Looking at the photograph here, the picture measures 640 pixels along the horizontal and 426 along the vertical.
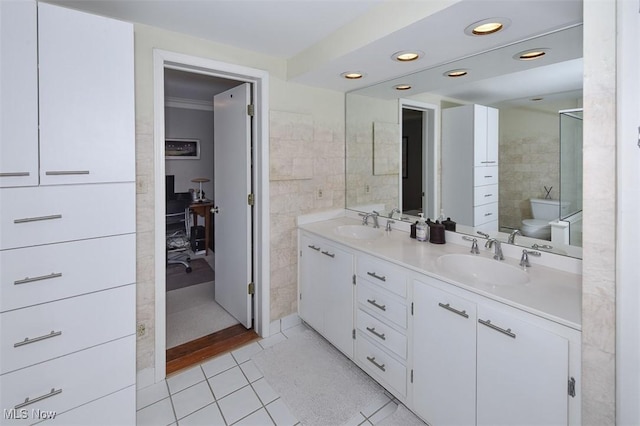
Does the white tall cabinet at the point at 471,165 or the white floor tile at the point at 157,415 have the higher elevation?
the white tall cabinet at the point at 471,165

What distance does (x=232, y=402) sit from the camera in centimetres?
191

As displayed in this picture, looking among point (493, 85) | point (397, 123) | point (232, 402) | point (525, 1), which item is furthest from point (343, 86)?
point (232, 402)

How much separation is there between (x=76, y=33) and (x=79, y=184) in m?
0.68

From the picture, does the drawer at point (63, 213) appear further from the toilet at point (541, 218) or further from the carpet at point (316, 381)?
the toilet at point (541, 218)

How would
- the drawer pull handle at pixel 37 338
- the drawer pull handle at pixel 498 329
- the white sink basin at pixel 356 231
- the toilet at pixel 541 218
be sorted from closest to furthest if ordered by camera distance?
the drawer pull handle at pixel 498 329
the drawer pull handle at pixel 37 338
the toilet at pixel 541 218
the white sink basin at pixel 356 231

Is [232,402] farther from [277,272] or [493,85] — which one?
[493,85]

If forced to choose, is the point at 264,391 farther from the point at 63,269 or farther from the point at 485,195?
the point at 485,195

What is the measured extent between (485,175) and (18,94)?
244 centimetres

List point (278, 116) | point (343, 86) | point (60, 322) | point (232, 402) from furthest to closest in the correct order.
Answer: point (343, 86)
point (278, 116)
point (232, 402)
point (60, 322)

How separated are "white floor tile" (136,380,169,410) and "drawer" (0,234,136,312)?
86cm

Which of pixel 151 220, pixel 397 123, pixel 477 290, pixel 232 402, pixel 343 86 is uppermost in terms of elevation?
pixel 343 86

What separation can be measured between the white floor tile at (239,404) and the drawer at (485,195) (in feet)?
6.15

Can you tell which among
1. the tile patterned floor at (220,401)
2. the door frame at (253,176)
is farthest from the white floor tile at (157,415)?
the door frame at (253,176)

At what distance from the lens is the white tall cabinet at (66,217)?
132cm
